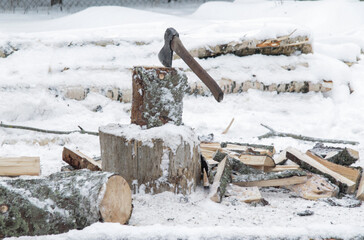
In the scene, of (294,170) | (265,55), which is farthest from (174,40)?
(265,55)

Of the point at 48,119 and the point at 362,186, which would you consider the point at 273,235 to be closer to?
the point at 362,186

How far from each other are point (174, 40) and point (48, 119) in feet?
9.24

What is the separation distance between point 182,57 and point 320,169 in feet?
4.48

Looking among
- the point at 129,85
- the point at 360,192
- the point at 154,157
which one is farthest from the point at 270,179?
the point at 129,85

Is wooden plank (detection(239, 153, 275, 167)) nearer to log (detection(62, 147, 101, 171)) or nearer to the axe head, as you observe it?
the axe head

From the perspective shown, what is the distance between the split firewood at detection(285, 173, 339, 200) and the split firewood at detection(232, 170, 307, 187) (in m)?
0.05

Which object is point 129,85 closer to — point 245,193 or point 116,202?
point 245,193

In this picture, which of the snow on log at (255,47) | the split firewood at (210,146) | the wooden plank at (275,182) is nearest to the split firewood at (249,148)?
the split firewood at (210,146)

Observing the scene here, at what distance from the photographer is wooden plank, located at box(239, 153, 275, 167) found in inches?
126

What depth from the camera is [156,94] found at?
8.95 feet

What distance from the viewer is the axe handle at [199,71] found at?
96.0 inches

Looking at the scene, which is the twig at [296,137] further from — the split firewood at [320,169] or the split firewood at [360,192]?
the split firewood at [360,192]

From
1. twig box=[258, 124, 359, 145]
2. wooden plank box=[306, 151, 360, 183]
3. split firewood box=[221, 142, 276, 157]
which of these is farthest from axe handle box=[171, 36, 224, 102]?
twig box=[258, 124, 359, 145]

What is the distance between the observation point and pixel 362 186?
2965mm
